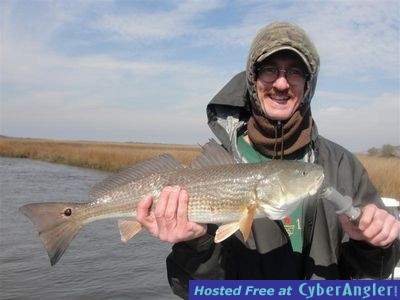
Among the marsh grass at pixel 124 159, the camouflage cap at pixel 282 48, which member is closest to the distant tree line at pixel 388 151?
the marsh grass at pixel 124 159

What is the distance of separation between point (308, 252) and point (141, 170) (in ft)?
4.43

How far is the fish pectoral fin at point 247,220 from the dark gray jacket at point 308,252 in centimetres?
19

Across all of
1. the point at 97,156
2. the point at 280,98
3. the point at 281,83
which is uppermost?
the point at 281,83

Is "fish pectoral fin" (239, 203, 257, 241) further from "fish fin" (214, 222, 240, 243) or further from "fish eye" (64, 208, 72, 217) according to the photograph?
"fish eye" (64, 208, 72, 217)

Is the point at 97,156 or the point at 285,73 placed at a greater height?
the point at 285,73

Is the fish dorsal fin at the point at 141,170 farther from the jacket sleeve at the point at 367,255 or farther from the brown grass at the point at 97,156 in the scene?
the brown grass at the point at 97,156

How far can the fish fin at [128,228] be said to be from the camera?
3.50 meters

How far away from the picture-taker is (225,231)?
3.11 m

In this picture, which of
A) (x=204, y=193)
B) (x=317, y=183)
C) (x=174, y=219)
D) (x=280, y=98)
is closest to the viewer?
(x=317, y=183)

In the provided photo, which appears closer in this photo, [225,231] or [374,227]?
[374,227]

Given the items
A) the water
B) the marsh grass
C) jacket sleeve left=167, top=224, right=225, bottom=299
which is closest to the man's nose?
jacket sleeve left=167, top=224, right=225, bottom=299

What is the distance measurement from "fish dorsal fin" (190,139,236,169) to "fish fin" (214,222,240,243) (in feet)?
1.64

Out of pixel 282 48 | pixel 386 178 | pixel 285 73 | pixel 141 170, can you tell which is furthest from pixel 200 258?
pixel 386 178

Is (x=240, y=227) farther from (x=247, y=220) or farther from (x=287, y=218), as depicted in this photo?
(x=287, y=218)
